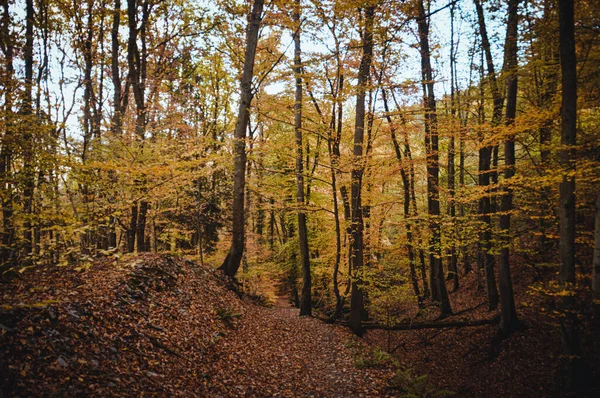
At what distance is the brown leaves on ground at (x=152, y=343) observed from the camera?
3631 millimetres

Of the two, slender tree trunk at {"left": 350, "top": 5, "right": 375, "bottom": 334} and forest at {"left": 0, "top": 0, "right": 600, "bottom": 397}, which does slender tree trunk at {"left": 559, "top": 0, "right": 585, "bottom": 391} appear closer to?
forest at {"left": 0, "top": 0, "right": 600, "bottom": 397}

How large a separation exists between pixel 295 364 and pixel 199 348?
250 cm

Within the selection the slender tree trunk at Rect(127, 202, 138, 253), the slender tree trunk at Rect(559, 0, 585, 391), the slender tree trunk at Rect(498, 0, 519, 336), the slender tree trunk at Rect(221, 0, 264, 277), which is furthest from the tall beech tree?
the slender tree trunk at Rect(127, 202, 138, 253)

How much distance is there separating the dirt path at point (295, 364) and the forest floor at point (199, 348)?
0.10ft

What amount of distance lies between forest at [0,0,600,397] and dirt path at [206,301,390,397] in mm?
60

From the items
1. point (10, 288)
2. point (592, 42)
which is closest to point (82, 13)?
point (10, 288)

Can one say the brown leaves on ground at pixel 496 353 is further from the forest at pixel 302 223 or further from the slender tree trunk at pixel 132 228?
the slender tree trunk at pixel 132 228

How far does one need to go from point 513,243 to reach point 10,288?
478 inches

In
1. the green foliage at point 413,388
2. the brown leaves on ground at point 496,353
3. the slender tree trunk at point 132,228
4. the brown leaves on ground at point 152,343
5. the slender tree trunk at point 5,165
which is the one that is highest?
the slender tree trunk at point 5,165

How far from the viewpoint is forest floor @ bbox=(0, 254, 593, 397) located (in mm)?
3781

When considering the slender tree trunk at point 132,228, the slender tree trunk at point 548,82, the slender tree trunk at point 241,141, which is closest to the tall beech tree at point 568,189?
the slender tree trunk at point 548,82

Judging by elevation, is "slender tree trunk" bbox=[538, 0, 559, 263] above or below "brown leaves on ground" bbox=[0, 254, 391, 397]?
→ above

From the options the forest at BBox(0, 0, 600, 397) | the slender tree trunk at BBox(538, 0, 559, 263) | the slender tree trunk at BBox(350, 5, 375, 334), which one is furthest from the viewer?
the slender tree trunk at BBox(350, 5, 375, 334)

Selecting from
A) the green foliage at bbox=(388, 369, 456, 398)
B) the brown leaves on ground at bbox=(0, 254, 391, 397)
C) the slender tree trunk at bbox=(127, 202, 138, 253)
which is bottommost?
the green foliage at bbox=(388, 369, 456, 398)
